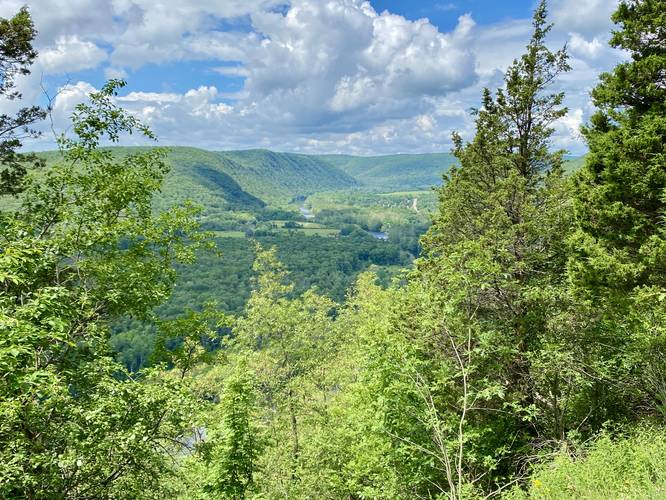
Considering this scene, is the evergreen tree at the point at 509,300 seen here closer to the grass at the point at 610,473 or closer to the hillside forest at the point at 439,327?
the hillside forest at the point at 439,327

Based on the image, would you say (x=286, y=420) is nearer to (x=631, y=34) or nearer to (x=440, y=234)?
(x=440, y=234)

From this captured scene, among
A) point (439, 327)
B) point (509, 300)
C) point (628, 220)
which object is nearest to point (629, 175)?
point (628, 220)

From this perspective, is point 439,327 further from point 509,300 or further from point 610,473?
point 610,473

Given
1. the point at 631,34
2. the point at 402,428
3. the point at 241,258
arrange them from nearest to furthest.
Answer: the point at 631,34, the point at 402,428, the point at 241,258

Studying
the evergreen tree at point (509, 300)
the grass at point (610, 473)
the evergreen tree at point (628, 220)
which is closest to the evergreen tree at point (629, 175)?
the evergreen tree at point (628, 220)

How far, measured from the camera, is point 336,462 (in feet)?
59.2

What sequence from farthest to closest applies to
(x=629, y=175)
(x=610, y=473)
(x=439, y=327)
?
(x=439, y=327)
(x=629, y=175)
(x=610, y=473)

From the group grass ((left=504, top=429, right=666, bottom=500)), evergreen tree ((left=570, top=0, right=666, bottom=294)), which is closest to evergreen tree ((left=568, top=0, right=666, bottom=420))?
evergreen tree ((left=570, top=0, right=666, bottom=294))

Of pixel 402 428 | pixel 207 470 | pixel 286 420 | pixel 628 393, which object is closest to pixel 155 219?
pixel 207 470

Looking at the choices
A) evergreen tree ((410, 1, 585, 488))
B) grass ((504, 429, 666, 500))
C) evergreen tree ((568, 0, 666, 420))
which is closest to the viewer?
grass ((504, 429, 666, 500))

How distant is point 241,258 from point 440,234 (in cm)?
18549

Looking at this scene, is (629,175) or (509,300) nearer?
(629,175)

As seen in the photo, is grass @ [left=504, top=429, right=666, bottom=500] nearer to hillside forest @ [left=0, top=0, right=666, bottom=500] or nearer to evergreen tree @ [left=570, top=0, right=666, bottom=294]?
hillside forest @ [left=0, top=0, right=666, bottom=500]

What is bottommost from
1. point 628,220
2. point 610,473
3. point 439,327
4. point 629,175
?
point 610,473
